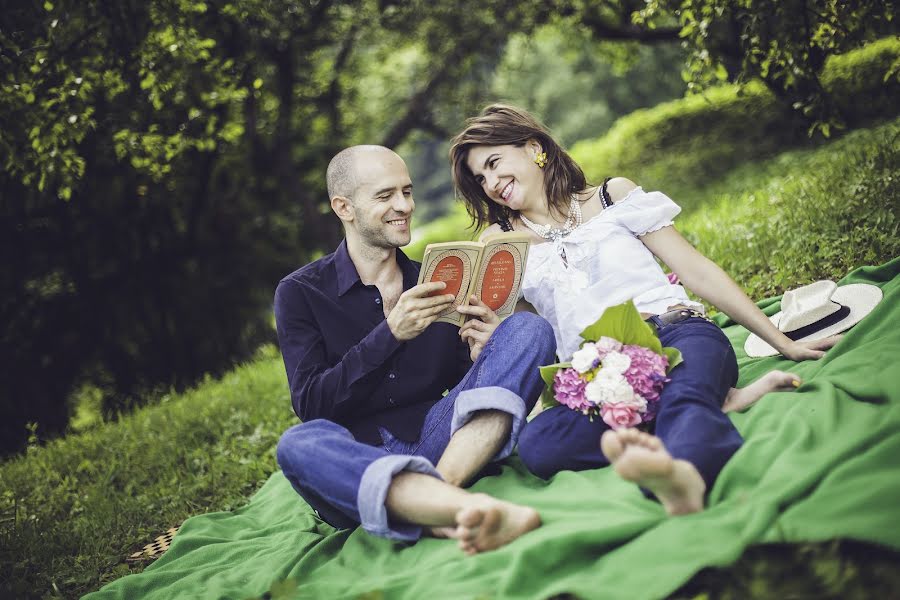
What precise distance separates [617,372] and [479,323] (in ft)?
2.44

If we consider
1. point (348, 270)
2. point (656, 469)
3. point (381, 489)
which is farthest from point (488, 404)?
point (348, 270)

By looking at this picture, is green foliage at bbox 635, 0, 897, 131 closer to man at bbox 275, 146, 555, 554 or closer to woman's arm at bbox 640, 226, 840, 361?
woman's arm at bbox 640, 226, 840, 361

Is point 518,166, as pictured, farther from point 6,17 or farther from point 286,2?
point 286,2

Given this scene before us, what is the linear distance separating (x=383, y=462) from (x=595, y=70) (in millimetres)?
20892

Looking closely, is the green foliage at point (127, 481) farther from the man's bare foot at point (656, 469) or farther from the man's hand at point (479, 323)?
the man's bare foot at point (656, 469)

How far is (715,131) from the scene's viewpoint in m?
10.8

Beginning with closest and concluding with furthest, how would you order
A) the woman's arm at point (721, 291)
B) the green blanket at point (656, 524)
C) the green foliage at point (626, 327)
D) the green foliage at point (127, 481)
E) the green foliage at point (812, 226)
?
the green blanket at point (656, 524)
the green foliage at point (626, 327)
the woman's arm at point (721, 291)
the green foliage at point (127, 481)
the green foliage at point (812, 226)

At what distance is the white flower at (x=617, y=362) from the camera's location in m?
2.52

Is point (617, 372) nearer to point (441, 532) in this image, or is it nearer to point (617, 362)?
point (617, 362)

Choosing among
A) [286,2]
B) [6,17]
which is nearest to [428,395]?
[6,17]

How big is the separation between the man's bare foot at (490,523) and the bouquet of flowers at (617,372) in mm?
488

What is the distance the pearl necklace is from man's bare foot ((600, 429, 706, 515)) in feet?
4.82

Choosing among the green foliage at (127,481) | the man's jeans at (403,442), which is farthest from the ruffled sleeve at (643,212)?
the green foliage at (127,481)

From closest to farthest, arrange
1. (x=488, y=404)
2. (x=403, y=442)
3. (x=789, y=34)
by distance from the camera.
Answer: (x=488, y=404), (x=403, y=442), (x=789, y=34)
